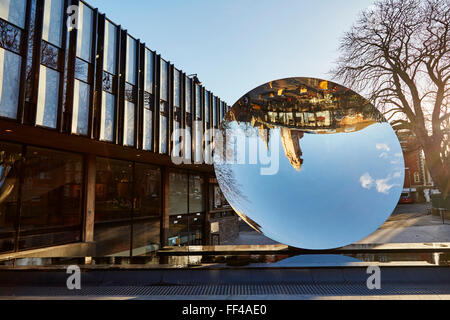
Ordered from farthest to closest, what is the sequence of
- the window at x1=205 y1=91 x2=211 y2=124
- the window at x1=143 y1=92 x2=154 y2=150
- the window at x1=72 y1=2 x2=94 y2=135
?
the window at x1=205 y1=91 x2=211 y2=124 < the window at x1=143 y1=92 x2=154 y2=150 < the window at x1=72 y1=2 x2=94 y2=135

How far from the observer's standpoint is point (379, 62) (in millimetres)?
16875

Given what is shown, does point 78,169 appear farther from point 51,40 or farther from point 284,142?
point 284,142

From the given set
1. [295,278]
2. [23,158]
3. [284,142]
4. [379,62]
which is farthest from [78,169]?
[379,62]

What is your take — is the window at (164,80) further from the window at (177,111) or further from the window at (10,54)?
the window at (10,54)

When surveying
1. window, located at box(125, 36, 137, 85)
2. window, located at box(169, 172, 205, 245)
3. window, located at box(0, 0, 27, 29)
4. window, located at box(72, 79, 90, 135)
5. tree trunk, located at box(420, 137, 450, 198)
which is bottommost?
window, located at box(169, 172, 205, 245)

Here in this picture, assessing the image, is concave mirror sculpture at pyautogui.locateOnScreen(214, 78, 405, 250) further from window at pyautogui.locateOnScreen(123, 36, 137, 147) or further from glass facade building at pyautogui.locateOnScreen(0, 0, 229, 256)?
window at pyautogui.locateOnScreen(123, 36, 137, 147)

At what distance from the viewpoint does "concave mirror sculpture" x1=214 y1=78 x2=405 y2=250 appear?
5.76 meters

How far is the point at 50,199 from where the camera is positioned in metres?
12.4

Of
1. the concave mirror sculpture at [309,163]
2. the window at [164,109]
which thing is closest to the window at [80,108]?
the window at [164,109]

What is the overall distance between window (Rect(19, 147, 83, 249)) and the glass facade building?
0.04 meters

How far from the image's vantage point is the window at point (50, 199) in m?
11.4

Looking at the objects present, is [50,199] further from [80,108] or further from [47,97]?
[47,97]

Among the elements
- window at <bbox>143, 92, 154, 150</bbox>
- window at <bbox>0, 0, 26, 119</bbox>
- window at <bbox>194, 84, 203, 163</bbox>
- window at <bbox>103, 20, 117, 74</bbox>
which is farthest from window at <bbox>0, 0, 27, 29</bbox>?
window at <bbox>194, 84, 203, 163</bbox>

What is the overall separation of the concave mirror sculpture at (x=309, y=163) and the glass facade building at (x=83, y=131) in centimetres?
713
